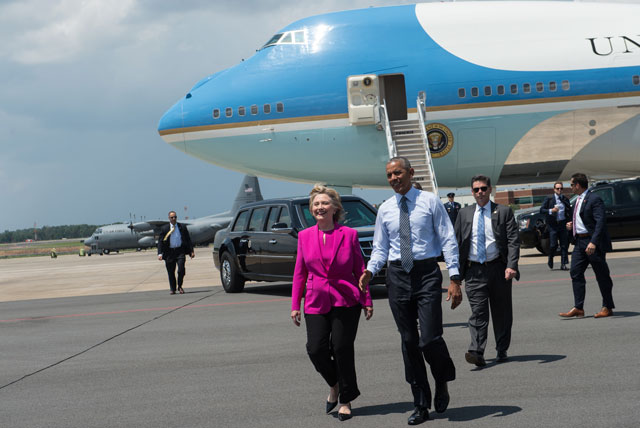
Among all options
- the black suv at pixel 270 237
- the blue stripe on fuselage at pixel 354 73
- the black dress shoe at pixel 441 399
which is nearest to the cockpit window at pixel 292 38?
the blue stripe on fuselage at pixel 354 73

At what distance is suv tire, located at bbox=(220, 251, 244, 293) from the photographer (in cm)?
1609

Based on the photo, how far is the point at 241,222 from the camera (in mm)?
16750

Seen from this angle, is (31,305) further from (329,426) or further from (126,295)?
(329,426)

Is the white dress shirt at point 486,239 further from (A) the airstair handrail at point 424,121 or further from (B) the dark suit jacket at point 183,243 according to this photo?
(A) the airstair handrail at point 424,121

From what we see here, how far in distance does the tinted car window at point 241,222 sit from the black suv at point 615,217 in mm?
8544

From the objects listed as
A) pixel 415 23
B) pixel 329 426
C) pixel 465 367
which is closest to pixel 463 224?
pixel 465 367

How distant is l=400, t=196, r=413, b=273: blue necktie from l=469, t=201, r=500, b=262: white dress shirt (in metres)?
2.01

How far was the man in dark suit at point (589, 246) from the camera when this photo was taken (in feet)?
31.9

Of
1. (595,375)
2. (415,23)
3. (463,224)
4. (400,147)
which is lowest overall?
(595,375)

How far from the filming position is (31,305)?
16.7 meters

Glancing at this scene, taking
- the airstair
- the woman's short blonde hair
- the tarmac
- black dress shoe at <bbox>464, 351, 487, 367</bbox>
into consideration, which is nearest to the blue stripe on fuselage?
the airstair

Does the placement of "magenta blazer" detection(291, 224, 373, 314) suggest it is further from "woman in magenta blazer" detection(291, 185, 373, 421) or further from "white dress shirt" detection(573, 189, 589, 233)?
"white dress shirt" detection(573, 189, 589, 233)

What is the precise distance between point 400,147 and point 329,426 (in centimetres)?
1753

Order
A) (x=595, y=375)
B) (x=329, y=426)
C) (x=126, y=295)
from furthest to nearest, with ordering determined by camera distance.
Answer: (x=126, y=295)
(x=595, y=375)
(x=329, y=426)
